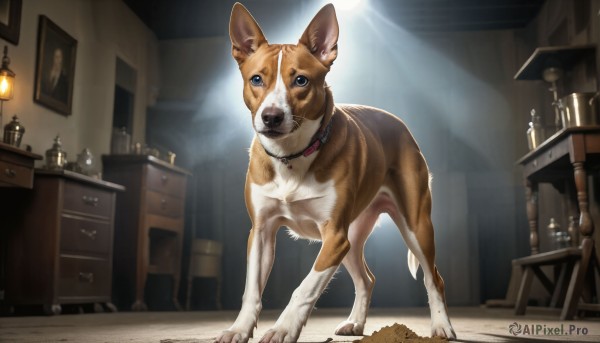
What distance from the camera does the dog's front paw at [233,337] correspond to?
1678mm

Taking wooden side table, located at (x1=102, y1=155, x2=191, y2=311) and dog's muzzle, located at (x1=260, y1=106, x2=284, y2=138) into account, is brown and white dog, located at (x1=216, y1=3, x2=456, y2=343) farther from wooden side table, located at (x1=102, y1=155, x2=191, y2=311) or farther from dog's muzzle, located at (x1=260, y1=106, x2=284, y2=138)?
wooden side table, located at (x1=102, y1=155, x2=191, y2=311)

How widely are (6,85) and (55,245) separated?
3.71 ft

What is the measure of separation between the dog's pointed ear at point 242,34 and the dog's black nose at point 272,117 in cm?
35

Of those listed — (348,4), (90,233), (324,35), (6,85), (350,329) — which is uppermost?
(348,4)

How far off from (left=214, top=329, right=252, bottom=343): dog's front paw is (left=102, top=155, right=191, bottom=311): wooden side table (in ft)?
12.8

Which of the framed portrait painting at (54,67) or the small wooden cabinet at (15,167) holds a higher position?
the framed portrait painting at (54,67)

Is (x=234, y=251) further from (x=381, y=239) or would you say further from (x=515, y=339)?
(x=515, y=339)

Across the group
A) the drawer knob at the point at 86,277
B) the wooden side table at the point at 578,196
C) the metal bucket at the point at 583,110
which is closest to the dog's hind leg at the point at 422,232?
the wooden side table at the point at 578,196

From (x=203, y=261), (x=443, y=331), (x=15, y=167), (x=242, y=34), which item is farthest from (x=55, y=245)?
(x=443, y=331)

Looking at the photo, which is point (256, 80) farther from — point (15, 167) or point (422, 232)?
point (15, 167)

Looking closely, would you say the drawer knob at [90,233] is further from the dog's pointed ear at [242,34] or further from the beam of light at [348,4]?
the beam of light at [348,4]

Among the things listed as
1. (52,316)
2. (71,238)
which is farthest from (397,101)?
(52,316)

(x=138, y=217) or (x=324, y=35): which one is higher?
(x=324, y=35)

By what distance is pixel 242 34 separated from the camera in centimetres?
202
